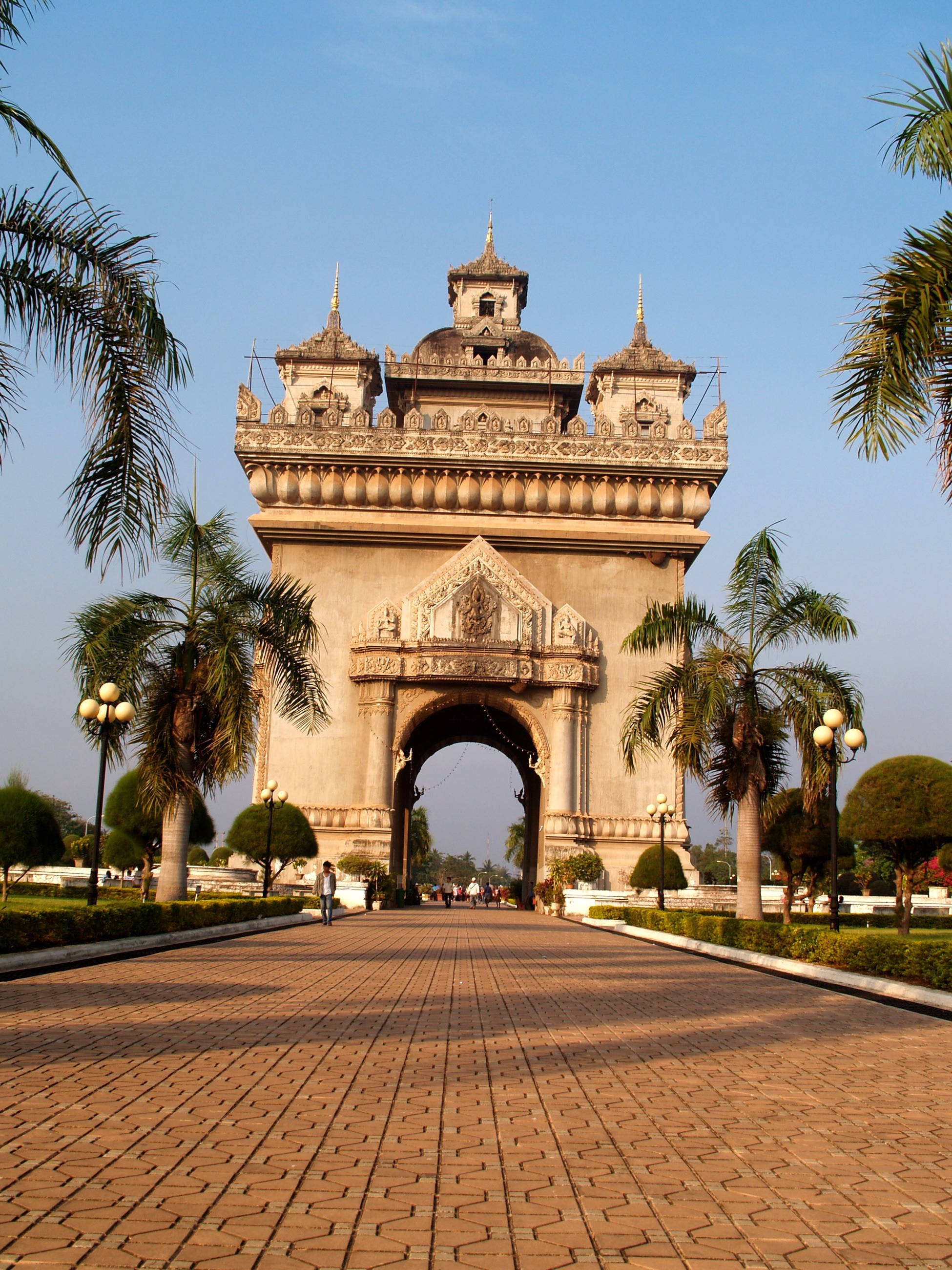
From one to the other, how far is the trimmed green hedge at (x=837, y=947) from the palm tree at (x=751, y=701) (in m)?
1.20

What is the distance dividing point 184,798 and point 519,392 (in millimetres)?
25986

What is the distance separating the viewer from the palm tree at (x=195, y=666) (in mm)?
17047

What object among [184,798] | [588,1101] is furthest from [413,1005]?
[184,798]

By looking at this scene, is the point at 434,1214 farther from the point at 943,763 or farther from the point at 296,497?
the point at 296,497

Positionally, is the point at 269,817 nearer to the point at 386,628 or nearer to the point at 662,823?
the point at 386,628

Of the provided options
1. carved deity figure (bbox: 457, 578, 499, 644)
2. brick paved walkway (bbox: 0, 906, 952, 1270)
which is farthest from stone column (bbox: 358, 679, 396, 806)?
brick paved walkway (bbox: 0, 906, 952, 1270)

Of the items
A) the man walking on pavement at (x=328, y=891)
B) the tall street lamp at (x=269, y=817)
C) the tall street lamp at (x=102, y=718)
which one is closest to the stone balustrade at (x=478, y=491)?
the tall street lamp at (x=269, y=817)

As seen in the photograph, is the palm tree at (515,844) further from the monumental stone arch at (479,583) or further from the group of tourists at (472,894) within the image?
the monumental stone arch at (479,583)

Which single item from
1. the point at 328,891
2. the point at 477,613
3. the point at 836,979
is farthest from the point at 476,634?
the point at 836,979

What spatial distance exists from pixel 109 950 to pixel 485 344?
32882mm

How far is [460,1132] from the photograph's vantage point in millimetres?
4965

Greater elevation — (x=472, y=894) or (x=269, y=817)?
(x=269, y=817)

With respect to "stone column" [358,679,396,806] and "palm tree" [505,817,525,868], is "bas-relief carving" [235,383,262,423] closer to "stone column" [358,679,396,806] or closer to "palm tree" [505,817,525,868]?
"stone column" [358,679,396,806]

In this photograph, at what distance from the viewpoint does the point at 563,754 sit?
3209 centimetres
